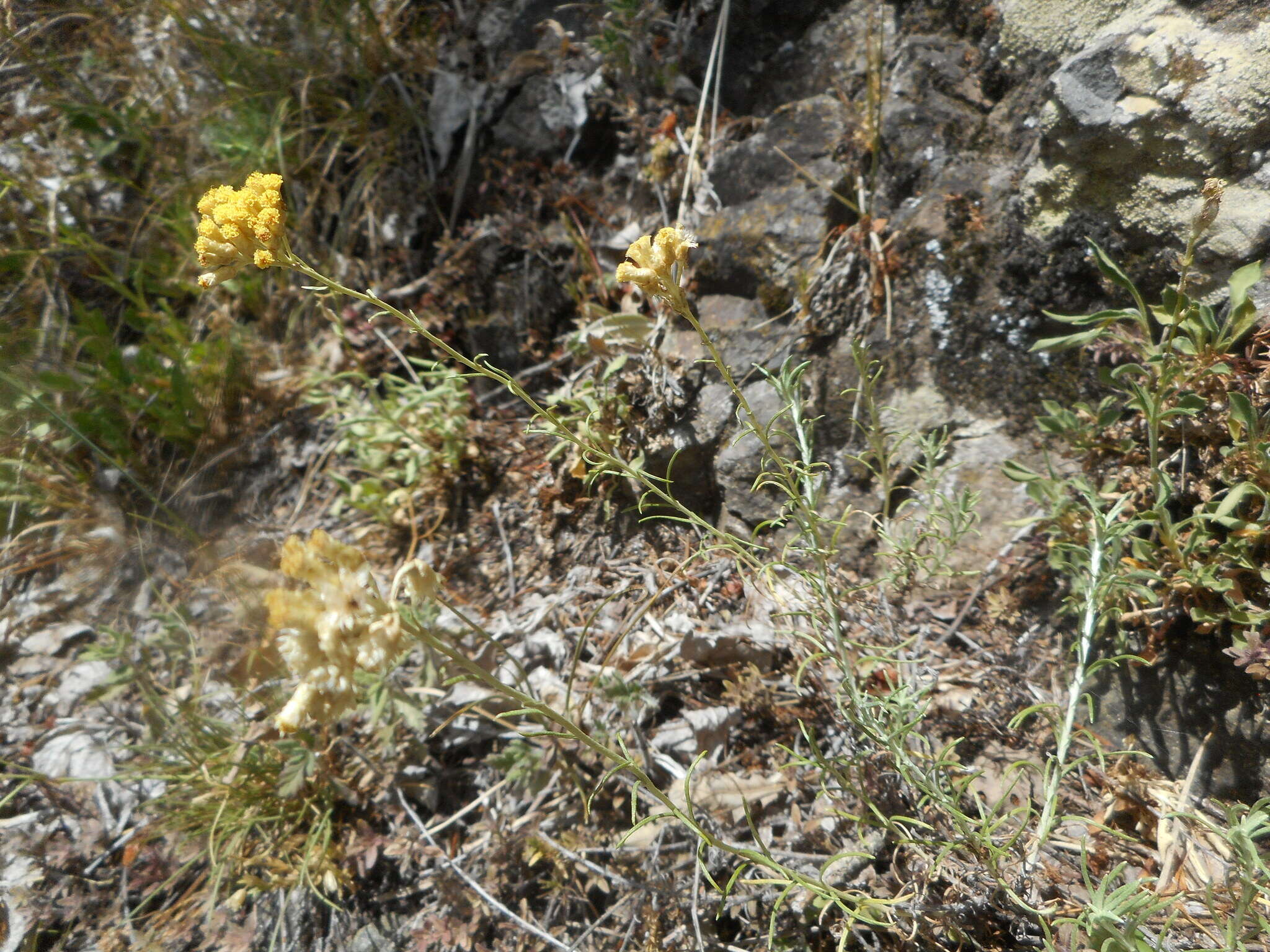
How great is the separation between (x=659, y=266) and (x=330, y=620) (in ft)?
3.24

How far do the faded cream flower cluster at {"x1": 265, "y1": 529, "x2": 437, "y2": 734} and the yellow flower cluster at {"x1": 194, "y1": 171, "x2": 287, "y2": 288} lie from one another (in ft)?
1.82

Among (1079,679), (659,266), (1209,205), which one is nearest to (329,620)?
(659,266)

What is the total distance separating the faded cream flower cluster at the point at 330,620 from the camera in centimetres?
151

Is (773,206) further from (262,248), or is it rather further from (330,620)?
(330,620)

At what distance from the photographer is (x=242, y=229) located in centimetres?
125

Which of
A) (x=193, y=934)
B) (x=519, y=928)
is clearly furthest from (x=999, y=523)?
(x=193, y=934)

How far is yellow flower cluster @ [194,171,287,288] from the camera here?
122 cm

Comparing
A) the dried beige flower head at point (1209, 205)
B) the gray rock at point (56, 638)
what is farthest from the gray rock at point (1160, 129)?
the gray rock at point (56, 638)

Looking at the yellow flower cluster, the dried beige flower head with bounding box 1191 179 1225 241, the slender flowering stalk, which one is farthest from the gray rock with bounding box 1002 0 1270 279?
the yellow flower cluster

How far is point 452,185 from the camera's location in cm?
331

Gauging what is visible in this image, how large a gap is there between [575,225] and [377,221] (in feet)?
3.27

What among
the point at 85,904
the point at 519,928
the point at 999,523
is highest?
the point at 999,523

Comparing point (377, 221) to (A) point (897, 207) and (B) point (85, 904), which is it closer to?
(A) point (897, 207)

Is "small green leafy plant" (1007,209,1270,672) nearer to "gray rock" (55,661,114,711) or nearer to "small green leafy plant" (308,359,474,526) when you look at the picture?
"small green leafy plant" (308,359,474,526)
